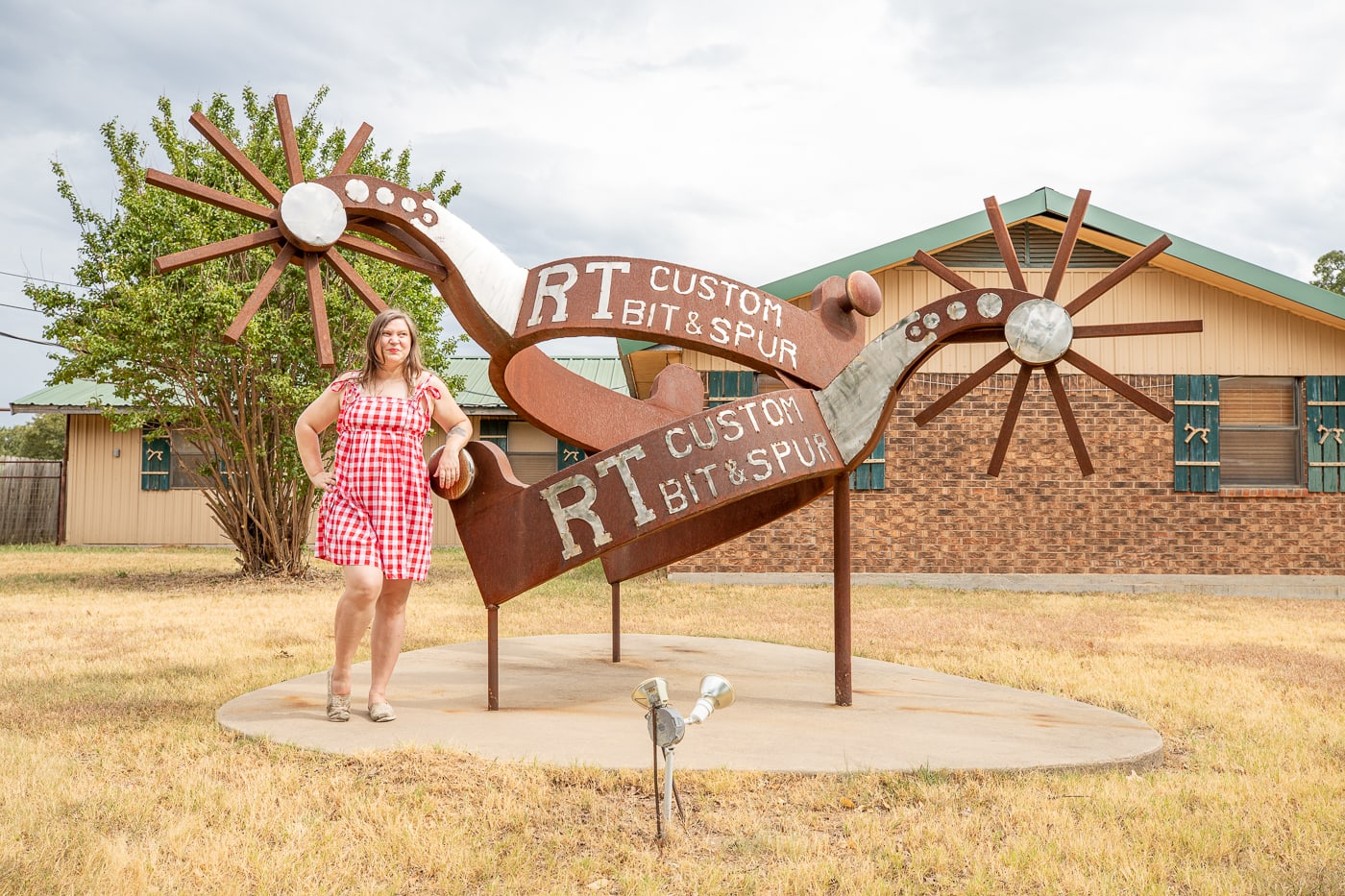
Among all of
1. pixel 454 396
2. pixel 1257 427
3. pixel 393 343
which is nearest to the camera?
pixel 393 343

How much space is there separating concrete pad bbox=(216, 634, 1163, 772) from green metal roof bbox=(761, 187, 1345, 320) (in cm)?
624

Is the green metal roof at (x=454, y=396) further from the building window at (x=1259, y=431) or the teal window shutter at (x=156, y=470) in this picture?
the building window at (x=1259, y=431)

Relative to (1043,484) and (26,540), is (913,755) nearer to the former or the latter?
(1043,484)

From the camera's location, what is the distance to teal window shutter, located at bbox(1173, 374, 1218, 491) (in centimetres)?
1145

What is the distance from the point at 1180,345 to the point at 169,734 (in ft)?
37.0

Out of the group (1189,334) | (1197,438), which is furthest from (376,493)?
(1189,334)

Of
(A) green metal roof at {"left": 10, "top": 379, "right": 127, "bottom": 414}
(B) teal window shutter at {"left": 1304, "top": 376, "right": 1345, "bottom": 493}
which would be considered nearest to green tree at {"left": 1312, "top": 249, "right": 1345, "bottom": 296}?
(B) teal window shutter at {"left": 1304, "top": 376, "right": 1345, "bottom": 493}

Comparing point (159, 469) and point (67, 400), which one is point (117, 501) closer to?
point (159, 469)

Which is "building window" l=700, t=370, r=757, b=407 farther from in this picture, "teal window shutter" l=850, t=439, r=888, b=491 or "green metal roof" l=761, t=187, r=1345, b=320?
"teal window shutter" l=850, t=439, r=888, b=491

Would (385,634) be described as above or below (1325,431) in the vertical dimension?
below

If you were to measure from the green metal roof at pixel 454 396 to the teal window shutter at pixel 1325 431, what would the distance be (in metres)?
9.28

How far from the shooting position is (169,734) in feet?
12.5

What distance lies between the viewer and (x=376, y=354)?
3.95 m

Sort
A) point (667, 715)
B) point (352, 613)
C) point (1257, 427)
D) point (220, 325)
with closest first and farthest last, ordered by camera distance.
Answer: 1. point (667, 715)
2. point (352, 613)
3. point (220, 325)
4. point (1257, 427)
